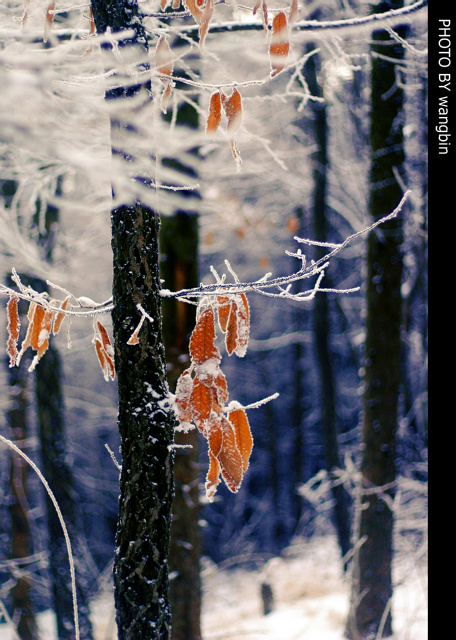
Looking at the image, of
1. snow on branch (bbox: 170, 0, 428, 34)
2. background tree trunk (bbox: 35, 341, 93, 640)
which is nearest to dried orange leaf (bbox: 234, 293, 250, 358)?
snow on branch (bbox: 170, 0, 428, 34)

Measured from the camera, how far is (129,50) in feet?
6.33

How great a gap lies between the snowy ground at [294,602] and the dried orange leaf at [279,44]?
15.7 feet

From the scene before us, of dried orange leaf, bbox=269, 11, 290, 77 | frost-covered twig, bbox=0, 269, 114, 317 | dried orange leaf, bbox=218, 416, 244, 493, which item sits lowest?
dried orange leaf, bbox=218, 416, 244, 493

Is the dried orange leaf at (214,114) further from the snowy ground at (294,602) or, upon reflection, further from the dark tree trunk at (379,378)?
the snowy ground at (294,602)

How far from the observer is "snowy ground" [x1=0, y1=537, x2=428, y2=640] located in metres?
6.21

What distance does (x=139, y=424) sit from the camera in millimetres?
2012

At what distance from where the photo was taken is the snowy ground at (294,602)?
20.4 ft

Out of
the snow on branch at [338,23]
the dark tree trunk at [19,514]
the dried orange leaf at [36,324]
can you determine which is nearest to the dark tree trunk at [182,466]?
the snow on branch at [338,23]

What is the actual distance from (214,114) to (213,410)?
1052 mm

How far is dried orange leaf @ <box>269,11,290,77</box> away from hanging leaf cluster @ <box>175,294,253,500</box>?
0.88 metres

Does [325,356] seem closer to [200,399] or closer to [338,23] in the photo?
[338,23]

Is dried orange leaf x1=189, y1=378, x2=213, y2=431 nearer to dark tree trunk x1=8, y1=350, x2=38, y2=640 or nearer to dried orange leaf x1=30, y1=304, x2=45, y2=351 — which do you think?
dried orange leaf x1=30, y1=304, x2=45, y2=351

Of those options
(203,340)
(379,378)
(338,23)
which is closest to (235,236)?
(379,378)
